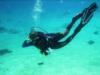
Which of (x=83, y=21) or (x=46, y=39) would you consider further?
(x=83, y=21)

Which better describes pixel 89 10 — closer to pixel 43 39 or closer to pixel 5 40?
pixel 43 39

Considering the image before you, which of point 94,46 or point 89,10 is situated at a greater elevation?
point 89,10

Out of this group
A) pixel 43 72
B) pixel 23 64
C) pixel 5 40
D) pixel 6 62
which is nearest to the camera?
pixel 43 72

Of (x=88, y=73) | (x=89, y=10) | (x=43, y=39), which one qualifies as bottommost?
(x=88, y=73)

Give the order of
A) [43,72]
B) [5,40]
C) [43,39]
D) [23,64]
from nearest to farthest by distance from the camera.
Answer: [43,39]
[43,72]
[23,64]
[5,40]

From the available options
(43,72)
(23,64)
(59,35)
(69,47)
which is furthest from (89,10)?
(69,47)

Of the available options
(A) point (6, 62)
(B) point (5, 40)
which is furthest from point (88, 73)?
(B) point (5, 40)

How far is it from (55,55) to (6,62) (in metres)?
4.81

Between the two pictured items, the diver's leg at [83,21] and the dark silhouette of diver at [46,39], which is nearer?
the dark silhouette of diver at [46,39]

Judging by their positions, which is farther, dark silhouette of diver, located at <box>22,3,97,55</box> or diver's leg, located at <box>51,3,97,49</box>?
diver's leg, located at <box>51,3,97,49</box>

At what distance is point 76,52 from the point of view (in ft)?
67.5

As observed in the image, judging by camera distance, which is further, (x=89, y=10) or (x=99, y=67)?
(x=99, y=67)

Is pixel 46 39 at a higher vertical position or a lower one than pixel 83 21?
lower

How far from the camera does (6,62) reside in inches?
779
